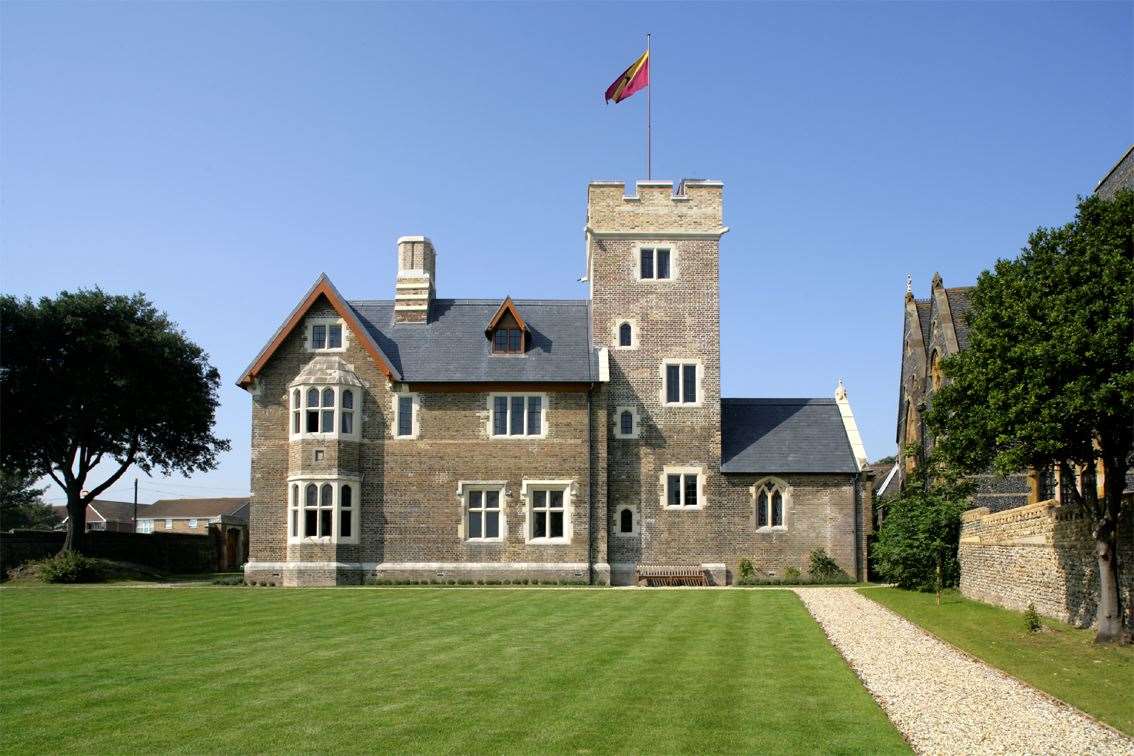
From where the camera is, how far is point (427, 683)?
15055mm

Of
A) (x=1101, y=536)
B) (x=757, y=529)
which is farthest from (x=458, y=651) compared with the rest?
(x=757, y=529)

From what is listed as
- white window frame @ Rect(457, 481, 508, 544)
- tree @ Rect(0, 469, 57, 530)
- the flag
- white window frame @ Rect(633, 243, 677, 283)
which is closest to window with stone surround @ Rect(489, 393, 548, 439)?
white window frame @ Rect(457, 481, 508, 544)

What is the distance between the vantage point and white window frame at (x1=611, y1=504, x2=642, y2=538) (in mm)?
40188

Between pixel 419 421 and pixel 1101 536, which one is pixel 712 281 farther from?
pixel 1101 536

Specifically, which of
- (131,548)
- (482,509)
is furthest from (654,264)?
A: (131,548)

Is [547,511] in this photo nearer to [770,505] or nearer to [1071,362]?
[770,505]

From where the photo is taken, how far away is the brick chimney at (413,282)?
42.4 meters

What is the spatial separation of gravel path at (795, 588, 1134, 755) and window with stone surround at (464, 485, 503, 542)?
18761 mm

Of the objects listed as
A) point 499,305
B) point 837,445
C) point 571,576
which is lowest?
point 571,576

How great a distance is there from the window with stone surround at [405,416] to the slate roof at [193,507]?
5893cm

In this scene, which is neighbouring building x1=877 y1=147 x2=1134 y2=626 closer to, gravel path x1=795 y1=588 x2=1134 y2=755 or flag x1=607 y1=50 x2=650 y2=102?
gravel path x1=795 y1=588 x2=1134 y2=755

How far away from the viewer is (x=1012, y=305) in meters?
20.8

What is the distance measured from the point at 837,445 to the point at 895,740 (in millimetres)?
30165

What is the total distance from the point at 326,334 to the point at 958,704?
29.7m
